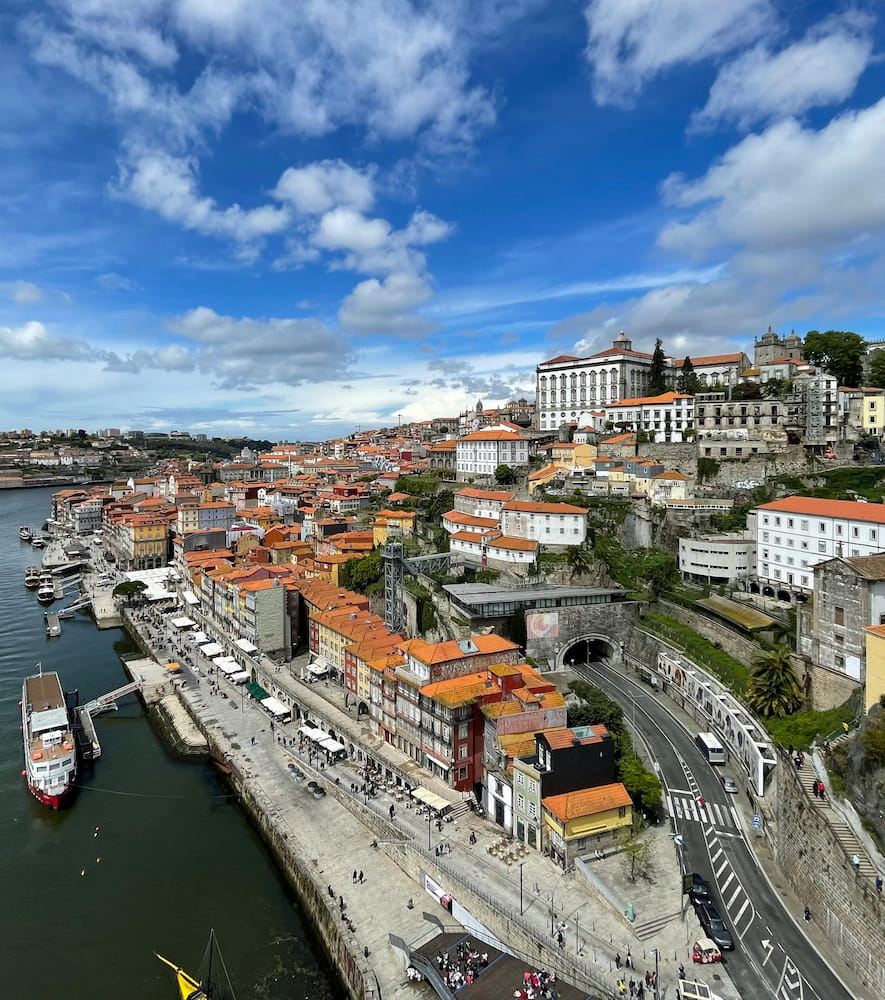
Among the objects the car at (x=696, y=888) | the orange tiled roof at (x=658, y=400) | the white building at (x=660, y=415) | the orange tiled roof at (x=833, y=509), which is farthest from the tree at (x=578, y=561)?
the orange tiled roof at (x=658, y=400)

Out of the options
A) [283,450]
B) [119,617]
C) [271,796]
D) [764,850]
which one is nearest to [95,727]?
[271,796]

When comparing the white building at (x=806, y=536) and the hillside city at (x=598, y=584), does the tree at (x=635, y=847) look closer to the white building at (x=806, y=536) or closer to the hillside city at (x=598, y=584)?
the hillside city at (x=598, y=584)

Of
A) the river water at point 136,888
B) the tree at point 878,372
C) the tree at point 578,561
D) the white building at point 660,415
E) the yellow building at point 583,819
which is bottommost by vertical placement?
the river water at point 136,888

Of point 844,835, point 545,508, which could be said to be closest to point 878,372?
point 545,508

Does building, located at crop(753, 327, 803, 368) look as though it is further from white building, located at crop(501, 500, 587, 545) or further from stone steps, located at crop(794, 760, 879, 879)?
stone steps, located at crop(794, 760, 879, 879)

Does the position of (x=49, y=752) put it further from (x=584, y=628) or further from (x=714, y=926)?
(x=584, y=628)

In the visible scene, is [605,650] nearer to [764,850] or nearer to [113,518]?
[764,850]

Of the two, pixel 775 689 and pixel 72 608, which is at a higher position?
Result: pixel 775 689
